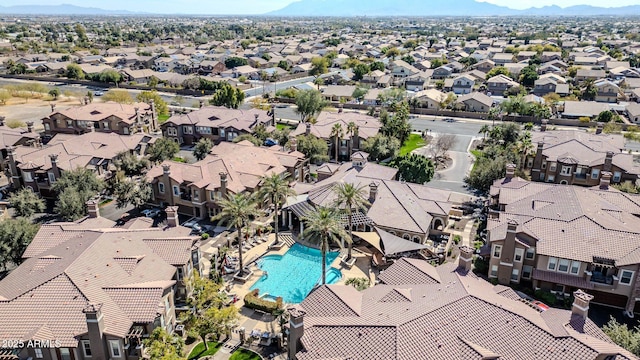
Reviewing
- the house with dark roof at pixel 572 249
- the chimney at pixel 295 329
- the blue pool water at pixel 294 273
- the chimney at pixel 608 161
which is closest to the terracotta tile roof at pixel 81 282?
the blue pool water at pixel 294 273

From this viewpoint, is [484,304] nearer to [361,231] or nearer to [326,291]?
[326,291]

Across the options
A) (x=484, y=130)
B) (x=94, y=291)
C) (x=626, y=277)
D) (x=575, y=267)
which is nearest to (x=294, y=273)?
(x=94, y=291)

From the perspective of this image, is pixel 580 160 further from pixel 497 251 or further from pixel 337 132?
pixel 337 132

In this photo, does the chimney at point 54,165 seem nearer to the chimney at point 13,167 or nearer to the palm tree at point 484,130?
the chimney at point 13,167

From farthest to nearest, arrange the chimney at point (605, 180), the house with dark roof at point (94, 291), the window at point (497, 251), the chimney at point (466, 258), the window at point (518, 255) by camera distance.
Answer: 1. the chimney at point (605, 180)
2. the window at point (497, 251)
3. the window at point (518, 255)
4. the chimney at point (466, 258)
5. the house with dark roof at point (94, 291)

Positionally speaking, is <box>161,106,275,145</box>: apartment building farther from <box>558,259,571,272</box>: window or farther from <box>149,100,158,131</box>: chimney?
<box>558,259,571,272</box>: window

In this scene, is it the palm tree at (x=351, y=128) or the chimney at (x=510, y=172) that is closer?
the chimney at (x=510, y=172)
